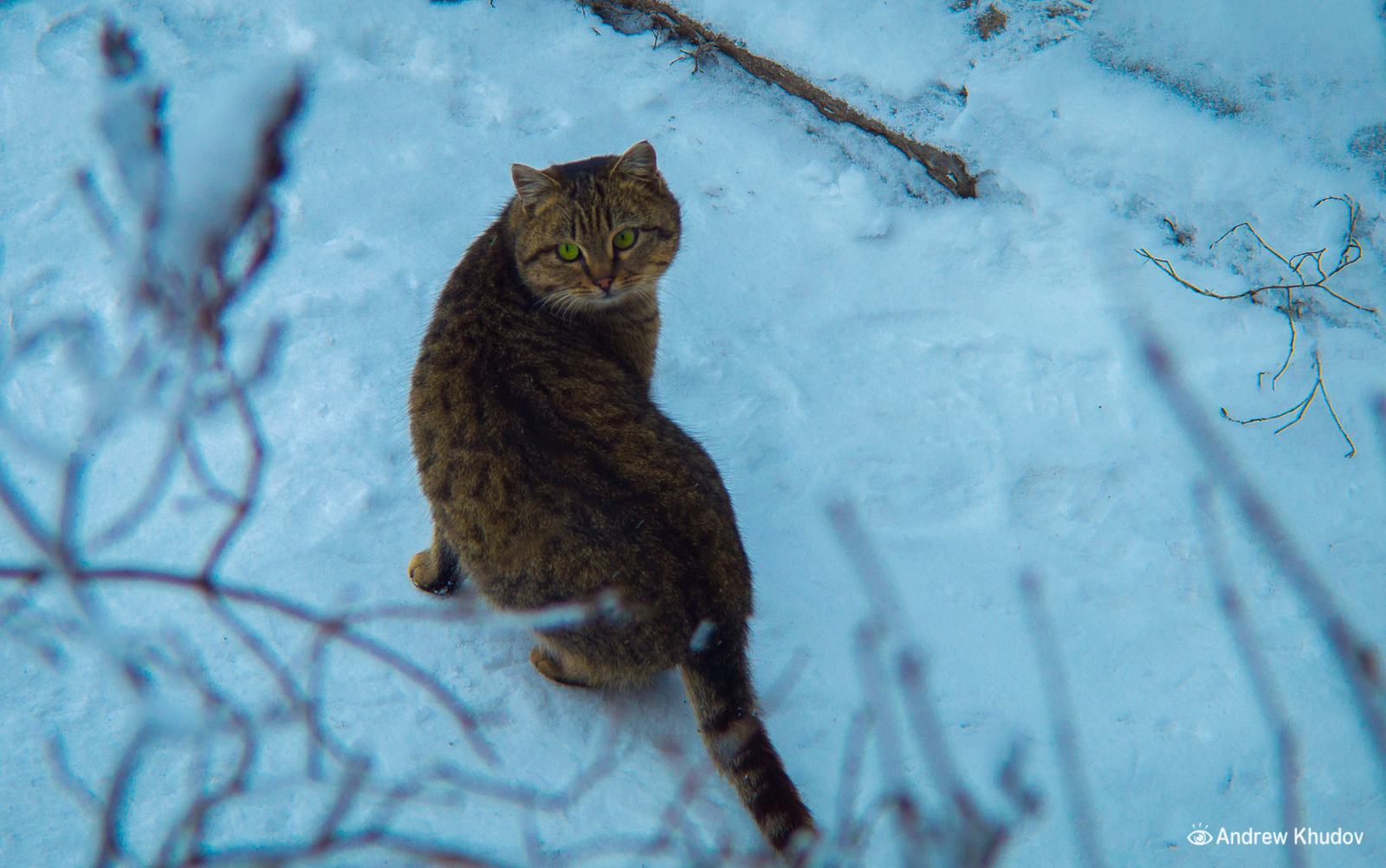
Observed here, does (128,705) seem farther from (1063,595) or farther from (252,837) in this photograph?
(1063,595)

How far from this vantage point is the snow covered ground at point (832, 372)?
83.1 inches

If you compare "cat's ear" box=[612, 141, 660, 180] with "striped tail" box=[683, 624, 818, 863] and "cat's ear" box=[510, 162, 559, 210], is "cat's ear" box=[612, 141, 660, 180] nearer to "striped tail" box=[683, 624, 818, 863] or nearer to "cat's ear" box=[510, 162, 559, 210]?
"cat's ear" box=[510, 162, 559, 210]

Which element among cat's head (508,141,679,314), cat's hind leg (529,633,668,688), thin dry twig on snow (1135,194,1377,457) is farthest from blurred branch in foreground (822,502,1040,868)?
thin dry twig on snow (1135,194,1377,457)

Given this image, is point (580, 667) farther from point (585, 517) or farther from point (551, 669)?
point (585, 517)

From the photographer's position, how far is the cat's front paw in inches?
97.4

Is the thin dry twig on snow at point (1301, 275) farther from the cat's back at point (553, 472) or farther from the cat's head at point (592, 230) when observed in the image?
the cat's back at point (553, 472)

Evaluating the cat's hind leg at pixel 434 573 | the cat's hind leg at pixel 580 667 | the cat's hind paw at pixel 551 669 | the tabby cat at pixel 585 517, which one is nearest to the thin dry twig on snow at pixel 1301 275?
the tabby cat at pixel 585 517

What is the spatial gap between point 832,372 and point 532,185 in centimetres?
124

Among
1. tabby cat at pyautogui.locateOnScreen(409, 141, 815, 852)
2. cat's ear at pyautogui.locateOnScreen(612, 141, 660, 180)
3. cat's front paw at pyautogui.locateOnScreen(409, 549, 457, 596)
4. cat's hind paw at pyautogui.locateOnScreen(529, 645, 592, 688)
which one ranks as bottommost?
cat's front paw at pyautogui.locateOnScreen(409, 549, 457, 596)

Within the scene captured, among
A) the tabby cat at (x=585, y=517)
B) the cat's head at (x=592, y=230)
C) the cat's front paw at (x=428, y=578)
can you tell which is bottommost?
the cat's front paw at (x=428, y=578)

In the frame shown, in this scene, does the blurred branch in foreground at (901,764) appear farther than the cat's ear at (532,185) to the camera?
No

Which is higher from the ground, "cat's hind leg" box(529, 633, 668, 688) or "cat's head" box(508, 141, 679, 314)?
"cat's head" box(508, 141, 679, 314)

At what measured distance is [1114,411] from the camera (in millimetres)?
2852

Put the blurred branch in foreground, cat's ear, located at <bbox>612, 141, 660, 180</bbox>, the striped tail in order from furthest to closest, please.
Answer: cat's ear, located at <bbox>612, 141, 660, 180</bbox>, the striped tail, the blurred branch in foreground
